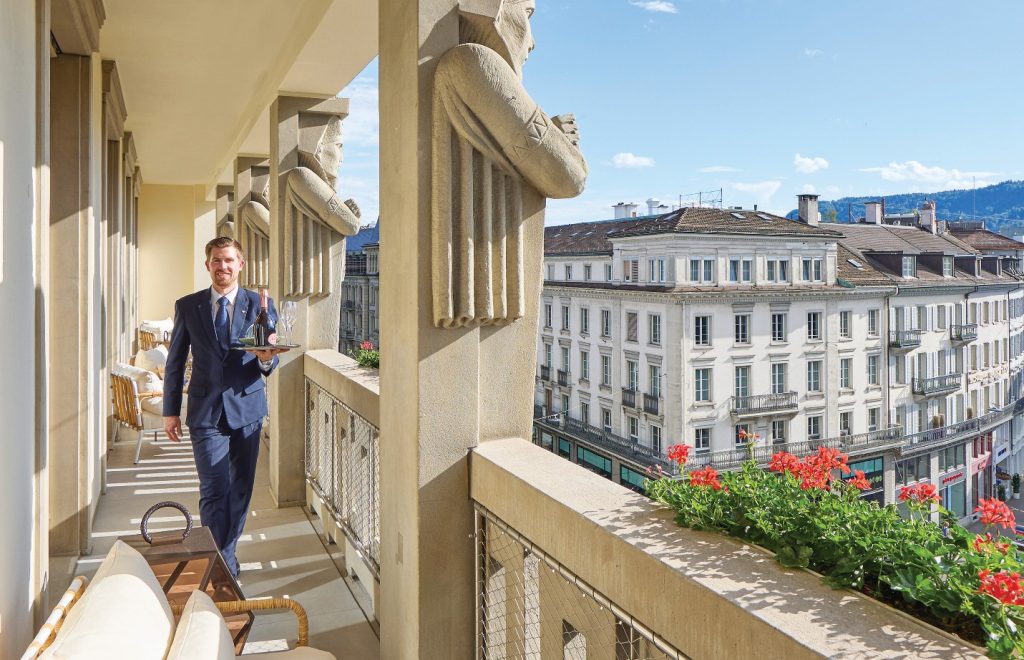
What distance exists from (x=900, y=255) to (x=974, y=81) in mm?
14105

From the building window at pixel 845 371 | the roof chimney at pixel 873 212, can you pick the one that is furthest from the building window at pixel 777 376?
the roof chimney at pixel 873 212

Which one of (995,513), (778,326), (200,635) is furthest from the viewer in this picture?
(778,326)

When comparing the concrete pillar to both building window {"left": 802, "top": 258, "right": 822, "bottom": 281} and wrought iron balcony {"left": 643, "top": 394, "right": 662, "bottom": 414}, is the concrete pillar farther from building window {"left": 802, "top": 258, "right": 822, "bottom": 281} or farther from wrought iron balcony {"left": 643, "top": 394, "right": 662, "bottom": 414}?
building window {"left": 802, "top": 258, "right": 822, "bottom": 281}

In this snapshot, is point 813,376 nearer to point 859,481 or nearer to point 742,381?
point 742,381

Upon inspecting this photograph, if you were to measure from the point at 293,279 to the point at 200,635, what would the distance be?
11.6ft

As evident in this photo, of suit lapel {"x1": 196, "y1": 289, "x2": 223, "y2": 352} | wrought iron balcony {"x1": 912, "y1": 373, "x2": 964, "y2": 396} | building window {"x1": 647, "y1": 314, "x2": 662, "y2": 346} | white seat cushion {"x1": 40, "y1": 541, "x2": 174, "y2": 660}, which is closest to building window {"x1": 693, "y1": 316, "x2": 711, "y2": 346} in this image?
building window {"x1": 647, "y1": 314, "x2": 662, "y2": 346}

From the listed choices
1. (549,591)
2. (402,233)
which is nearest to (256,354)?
(402,233)

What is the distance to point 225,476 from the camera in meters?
3.20

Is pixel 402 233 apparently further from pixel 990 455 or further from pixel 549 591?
pixel 990 455

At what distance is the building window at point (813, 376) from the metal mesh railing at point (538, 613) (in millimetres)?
11895

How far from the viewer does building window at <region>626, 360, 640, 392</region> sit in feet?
41.6

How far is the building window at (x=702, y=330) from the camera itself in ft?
42.5

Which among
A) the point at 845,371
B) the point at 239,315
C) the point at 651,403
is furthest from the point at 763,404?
the point at 239,315

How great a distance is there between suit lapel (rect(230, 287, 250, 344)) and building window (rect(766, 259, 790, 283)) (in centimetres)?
1129
